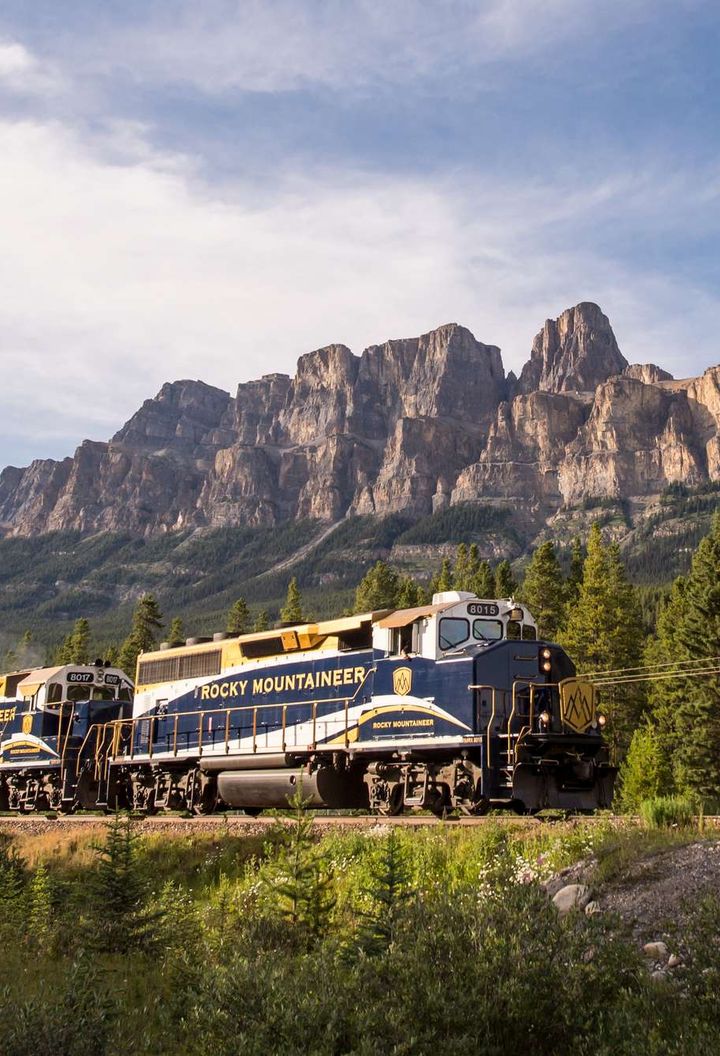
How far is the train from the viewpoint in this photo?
69.5 feet

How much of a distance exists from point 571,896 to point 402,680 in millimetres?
10548

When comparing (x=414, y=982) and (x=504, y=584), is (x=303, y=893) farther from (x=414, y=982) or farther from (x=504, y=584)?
(x=504, y=584)

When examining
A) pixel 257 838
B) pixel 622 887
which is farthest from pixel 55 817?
pixel 622 887

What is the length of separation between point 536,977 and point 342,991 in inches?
70.2

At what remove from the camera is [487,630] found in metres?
23.7

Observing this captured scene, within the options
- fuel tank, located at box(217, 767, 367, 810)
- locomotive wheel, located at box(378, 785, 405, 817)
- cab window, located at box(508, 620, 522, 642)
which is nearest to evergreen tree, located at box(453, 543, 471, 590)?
fuel tank, located at box(217, 767, 367, 810)

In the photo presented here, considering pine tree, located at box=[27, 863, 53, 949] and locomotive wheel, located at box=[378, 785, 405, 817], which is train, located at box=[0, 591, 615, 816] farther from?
pine tree, located at box=[27, 863, 53, 949]

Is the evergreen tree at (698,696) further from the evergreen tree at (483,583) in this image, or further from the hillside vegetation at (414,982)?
the hillside vegetation at (414,982)

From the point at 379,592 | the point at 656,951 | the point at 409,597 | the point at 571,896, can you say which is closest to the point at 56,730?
the point at 571,896

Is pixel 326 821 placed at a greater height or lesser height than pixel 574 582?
lesser

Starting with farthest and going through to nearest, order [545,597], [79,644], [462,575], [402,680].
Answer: [462,575]
[79,644]
[545,597]
[402,680]

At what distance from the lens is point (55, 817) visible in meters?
32.5

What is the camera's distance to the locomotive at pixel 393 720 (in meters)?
21.2

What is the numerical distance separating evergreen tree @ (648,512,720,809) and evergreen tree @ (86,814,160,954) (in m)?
41.0
